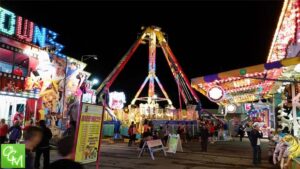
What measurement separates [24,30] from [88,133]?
1628 cm

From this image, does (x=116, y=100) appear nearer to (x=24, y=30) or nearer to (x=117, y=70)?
(x=117, y=70)

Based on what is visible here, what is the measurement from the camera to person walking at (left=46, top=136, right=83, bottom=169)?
136 inches

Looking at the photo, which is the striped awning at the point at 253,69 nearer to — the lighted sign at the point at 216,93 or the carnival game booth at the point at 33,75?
the lighted sign at the point at 216,93

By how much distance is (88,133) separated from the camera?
6871mm

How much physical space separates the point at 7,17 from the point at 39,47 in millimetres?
2836

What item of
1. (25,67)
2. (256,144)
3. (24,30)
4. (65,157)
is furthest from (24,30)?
(65,157)

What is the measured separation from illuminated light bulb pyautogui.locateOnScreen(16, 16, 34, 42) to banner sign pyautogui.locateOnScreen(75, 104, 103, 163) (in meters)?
15.3

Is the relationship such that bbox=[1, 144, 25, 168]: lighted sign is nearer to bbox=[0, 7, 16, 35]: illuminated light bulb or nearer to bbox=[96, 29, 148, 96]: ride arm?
bbox=[0, 7, 16, 35]: illuminated light bulb

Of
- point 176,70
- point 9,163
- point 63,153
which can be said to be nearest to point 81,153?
point 9,163

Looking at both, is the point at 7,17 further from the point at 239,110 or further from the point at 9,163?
the point at 239,110

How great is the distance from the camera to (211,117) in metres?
40.6

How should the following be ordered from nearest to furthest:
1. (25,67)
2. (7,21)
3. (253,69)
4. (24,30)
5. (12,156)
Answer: (12,156) → (253,69) → (7,21) → (24,30) → (25,67)

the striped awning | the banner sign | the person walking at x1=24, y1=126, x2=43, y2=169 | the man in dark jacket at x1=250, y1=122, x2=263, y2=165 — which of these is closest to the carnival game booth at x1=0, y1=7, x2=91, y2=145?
the striped awning

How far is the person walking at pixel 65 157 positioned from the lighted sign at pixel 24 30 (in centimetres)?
1757
